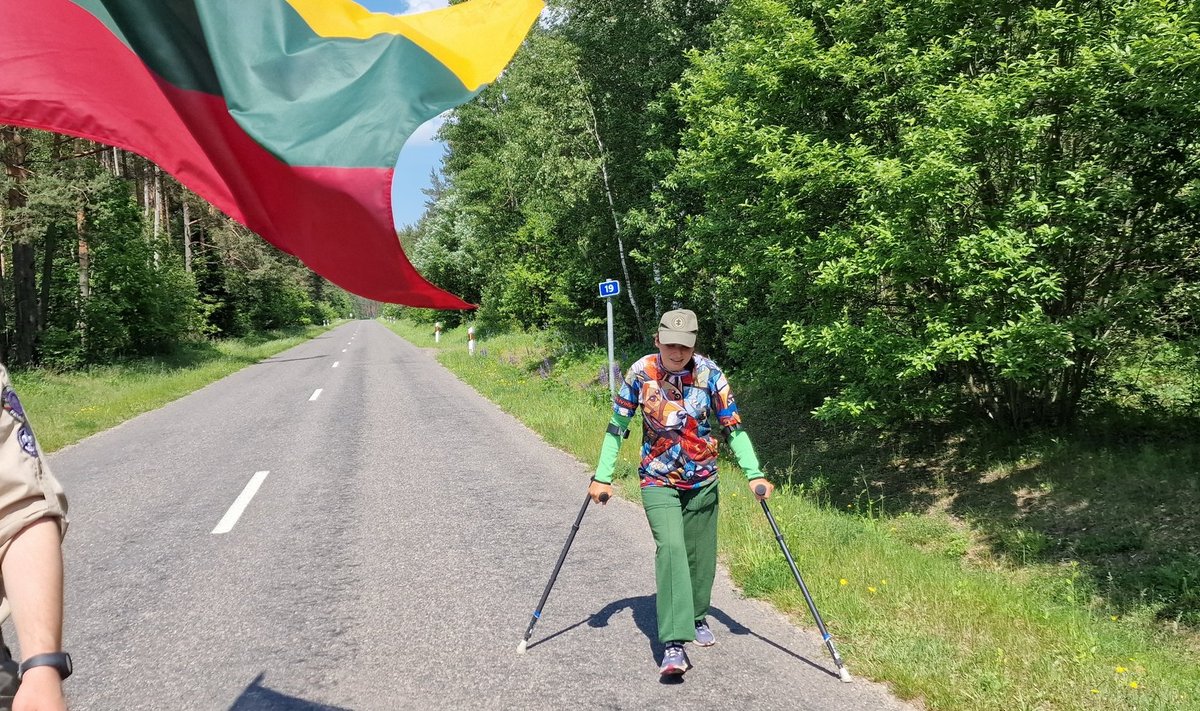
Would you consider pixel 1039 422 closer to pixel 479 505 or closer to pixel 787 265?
pixel 787 265

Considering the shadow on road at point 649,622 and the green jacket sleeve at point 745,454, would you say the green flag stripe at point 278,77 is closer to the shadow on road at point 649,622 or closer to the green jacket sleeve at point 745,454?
the green jacket sleeve at point 745,454

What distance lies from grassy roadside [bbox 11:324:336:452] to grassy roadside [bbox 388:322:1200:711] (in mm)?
10623

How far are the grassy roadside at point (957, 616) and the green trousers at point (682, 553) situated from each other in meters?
0.88

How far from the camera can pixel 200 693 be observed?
143 inches

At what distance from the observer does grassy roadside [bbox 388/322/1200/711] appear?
3.57 m

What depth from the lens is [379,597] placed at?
16.1ft

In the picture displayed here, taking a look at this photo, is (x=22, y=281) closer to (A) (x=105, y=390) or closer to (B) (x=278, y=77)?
(A) (x=105, y=390)

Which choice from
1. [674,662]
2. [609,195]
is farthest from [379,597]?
[609,195]

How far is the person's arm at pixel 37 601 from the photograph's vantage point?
144cm

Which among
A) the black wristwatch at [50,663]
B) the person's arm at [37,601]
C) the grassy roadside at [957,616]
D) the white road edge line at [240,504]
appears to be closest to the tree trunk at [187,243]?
the white road edge line at [240,504]

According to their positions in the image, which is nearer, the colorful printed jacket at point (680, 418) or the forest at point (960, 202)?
the colorful printed jacket at point (680, 418)

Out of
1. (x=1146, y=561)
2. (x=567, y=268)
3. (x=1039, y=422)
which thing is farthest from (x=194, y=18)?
(x=567, y=268)

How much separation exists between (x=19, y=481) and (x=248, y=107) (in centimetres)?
140

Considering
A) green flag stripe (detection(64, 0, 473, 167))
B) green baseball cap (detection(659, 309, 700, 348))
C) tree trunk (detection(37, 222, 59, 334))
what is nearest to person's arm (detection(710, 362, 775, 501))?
green baseball cap (detection(659, 309, 700, 348))
